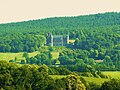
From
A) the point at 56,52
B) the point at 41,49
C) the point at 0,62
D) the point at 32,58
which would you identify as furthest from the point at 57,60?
the point at 0,62

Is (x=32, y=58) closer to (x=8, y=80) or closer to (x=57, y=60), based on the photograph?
(x=57, y=60)

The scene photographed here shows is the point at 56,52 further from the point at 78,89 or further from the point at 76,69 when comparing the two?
the point at 78,89

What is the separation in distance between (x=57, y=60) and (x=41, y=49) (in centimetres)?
3712

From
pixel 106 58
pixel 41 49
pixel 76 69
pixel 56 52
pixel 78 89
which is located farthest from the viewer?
pixel 41 49

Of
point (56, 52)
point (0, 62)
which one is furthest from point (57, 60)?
point (0, 62)

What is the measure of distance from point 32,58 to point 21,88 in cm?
8400

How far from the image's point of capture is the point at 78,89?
7925 centimetres

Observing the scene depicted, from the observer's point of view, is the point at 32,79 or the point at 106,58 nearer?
the point at 32,79

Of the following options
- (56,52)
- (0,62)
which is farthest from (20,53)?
(0,62)

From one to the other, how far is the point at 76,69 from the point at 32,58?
1952 inches

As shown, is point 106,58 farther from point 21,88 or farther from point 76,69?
point 21,88

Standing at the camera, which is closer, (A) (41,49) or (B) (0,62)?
(B) (0,62)

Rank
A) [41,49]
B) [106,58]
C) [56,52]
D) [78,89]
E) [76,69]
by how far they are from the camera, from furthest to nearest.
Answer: [41,49] < [56,52] < [106,58] < [76,69] < [78,89]

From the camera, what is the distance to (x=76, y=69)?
114938 millimetres
